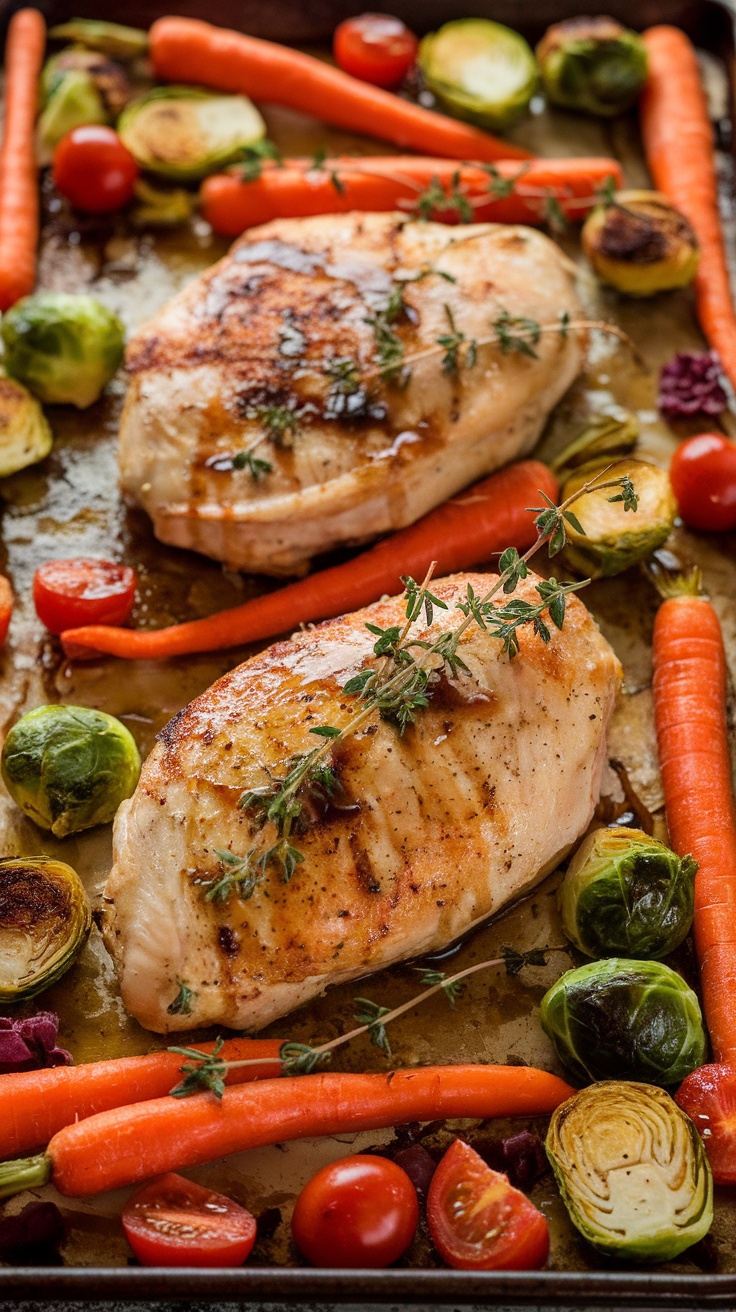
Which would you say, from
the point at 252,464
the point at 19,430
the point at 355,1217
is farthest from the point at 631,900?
the point at 19,430

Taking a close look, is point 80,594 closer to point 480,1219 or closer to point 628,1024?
point 628,1024

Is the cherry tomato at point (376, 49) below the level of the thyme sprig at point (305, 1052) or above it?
above

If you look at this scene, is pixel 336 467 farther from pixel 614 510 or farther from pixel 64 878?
pixel 64 878

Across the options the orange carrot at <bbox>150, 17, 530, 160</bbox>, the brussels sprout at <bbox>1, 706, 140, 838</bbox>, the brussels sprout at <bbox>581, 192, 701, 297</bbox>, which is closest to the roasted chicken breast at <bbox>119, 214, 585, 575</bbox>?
the brussels sprout at <bbox>581, 192, 701, 297</bbox>

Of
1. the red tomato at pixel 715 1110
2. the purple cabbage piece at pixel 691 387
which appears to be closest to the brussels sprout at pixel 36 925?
the red tomato at pixel 715 1110

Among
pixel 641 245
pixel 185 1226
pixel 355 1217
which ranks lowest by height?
pixel 185 1226

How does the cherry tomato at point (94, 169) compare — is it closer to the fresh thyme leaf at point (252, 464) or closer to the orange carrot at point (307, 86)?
the orange carrot at point (307, 86)

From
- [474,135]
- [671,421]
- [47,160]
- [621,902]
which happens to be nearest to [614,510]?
[671,421]
